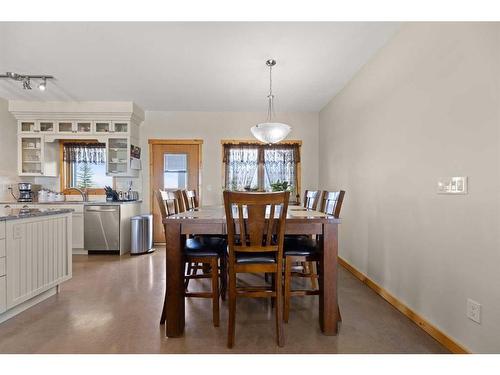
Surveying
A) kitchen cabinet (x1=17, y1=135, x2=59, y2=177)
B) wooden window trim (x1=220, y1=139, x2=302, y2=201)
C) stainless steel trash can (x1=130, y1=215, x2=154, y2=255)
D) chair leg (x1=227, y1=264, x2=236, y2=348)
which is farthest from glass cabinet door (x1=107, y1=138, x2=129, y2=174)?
chair leg (x1=227, y1=264, x2=236, y2=348)

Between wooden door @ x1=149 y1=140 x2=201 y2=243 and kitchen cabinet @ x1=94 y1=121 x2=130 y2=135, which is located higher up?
kitchen cabinet @ x1=94 y1=121 x2=130 y2=135

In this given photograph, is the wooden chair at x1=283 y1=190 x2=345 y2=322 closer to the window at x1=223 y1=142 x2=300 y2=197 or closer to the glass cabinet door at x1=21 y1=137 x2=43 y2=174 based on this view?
the window at x1=223 y1=142 x2=300 y2=197

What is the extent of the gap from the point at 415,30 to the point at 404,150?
100 centimetres

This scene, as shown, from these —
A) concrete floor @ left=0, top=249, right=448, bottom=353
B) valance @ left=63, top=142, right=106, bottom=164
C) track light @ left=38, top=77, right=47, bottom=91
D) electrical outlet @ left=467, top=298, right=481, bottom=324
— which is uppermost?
track light @ left=38, top=77, right=47, bottom=91

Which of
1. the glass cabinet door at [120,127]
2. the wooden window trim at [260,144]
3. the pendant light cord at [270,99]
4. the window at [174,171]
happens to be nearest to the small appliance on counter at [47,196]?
the glass cabinet door at [120,127]

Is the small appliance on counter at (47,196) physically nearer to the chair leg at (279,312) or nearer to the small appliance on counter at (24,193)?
the small appliance on counter at (24,193)

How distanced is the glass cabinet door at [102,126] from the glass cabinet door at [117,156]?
21 cm

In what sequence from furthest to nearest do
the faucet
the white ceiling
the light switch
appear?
the faucet
the white ceiling
the light switch

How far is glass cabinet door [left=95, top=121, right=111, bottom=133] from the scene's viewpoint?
16.7 ft

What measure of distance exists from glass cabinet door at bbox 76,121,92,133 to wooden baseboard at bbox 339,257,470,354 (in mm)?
5002

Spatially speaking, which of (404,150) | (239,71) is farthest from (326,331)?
(239,71)

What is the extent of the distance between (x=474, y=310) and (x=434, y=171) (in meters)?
0.95

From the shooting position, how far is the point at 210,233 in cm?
211
